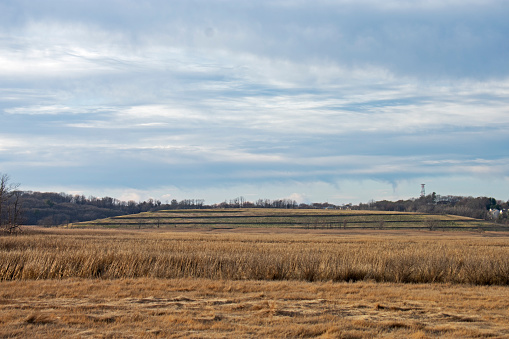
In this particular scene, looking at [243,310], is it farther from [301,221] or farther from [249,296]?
[301,221]

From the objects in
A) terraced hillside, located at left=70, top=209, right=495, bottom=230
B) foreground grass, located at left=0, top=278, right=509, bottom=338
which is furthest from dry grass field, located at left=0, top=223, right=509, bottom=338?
terraced hillside, located at left=70, top=209, right=495, bottom=230

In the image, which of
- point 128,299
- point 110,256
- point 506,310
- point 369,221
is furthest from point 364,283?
point 369,221

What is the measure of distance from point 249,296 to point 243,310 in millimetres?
2223

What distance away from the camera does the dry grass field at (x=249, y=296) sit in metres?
9.48

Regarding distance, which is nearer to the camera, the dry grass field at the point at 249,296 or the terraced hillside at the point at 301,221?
the dry grass field at the point at 249,296

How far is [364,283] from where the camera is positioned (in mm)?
17562

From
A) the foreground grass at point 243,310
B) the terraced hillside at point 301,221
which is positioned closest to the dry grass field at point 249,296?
the foreground grass at point 243,310

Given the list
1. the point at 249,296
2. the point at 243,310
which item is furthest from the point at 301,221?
the point at 243,310

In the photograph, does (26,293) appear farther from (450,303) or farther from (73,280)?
(450,303)

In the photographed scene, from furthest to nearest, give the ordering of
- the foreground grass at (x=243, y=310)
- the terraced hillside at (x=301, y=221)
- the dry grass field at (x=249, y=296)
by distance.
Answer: the terraced hillside at (x=301, y=221) < the dry grass field at (x=249, y=296) < the foreground grass at (x=243, y=310)

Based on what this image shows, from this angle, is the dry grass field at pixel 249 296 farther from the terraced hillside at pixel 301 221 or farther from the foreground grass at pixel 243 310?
the terraced hillside at pixel 301 221

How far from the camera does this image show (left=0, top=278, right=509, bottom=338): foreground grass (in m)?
9.23

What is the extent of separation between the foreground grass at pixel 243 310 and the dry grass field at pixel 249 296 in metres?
0.03

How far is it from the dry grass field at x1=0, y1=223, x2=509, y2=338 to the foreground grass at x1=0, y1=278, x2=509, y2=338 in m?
0.03
